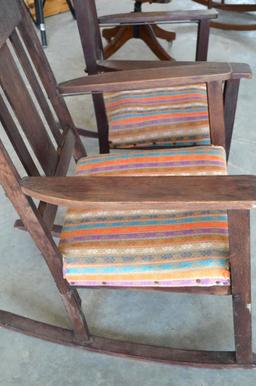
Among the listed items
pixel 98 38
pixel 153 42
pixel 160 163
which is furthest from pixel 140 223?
pixel 153 42

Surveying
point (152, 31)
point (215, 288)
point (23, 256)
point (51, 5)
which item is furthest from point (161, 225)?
point (51, 5)

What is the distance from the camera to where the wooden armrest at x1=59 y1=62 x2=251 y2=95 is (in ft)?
3.57

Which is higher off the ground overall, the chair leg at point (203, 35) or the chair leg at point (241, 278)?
the chair leg at point (203, 35)

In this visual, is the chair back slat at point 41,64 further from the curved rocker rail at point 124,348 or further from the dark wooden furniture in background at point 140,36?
the dark wooden furniture in background at point 140,36

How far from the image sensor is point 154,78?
1.09 meters

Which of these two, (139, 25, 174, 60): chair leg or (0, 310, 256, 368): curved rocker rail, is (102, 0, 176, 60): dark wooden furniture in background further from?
(0, 310, 256, 368): curved rocker rail

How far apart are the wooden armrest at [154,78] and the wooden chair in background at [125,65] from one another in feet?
0.29

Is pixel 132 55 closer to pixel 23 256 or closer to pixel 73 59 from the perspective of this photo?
pixel 73 59

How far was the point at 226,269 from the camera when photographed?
822mm

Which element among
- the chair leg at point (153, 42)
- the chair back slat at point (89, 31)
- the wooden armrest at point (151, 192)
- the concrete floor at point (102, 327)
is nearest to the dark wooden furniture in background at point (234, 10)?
the chair leg at point (153, 42)

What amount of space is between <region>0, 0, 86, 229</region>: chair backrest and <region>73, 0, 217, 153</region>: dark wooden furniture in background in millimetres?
215

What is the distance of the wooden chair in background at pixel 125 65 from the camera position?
1267 millimetres

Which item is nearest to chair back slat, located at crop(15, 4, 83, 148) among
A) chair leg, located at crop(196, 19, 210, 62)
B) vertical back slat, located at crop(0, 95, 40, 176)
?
vertical back slat, located at crop(0, 95, 40, 176)

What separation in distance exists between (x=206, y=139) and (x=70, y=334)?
2.27 ft
